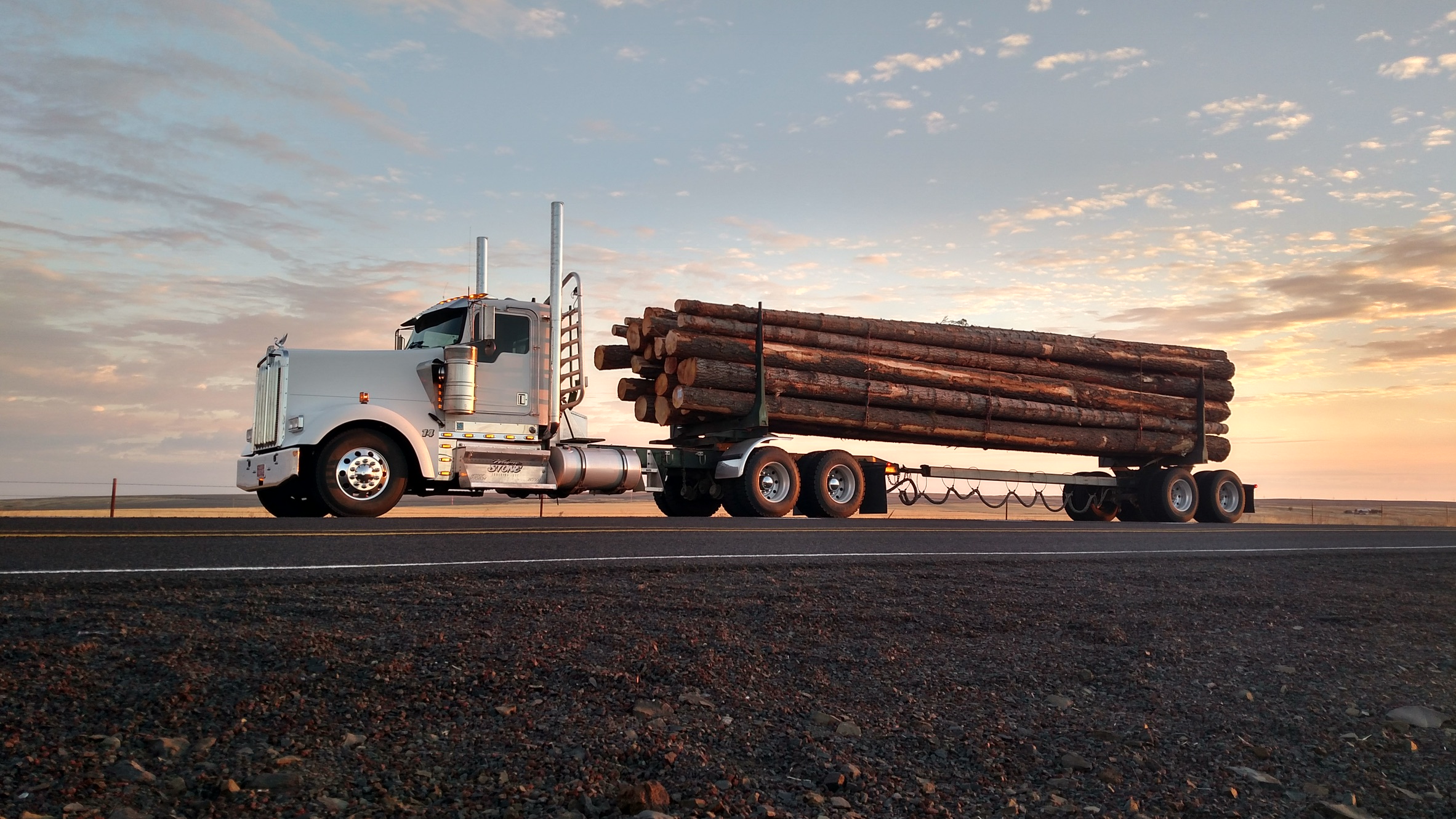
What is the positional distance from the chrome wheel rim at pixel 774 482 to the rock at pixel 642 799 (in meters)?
12.7

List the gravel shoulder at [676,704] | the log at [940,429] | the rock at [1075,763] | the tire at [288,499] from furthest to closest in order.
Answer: the log at [940,429], the tire at [288,499], the rock at [1075,763], the gravel shoulder at [676,704]

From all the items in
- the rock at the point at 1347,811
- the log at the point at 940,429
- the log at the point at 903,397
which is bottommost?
the rock at the point at 1347,811

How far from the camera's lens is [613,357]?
17.8 m

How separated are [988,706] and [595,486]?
34.3 ft

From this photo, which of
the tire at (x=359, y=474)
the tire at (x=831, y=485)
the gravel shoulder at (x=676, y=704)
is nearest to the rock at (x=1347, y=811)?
the gravel shoulder at (x=676, y=704)

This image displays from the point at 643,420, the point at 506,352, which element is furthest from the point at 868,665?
the point at 643,420

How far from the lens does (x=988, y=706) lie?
4.64 m

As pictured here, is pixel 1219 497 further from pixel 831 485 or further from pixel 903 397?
pixel 831 485

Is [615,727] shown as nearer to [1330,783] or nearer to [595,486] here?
[1330,783]

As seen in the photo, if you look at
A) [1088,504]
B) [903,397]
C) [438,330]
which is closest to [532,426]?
Answer: [438,330]

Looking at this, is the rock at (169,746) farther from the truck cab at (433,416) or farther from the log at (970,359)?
the log at (970,359)

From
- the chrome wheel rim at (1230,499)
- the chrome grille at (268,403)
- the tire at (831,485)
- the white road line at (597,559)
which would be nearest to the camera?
the white road line at (597,559)

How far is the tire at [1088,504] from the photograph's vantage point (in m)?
22.5

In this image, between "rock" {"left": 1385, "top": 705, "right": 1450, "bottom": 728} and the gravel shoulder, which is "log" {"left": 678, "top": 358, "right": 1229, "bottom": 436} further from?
"rock" {"left": 1385, "top": 705, "right": 1450, "bottom": 728}
